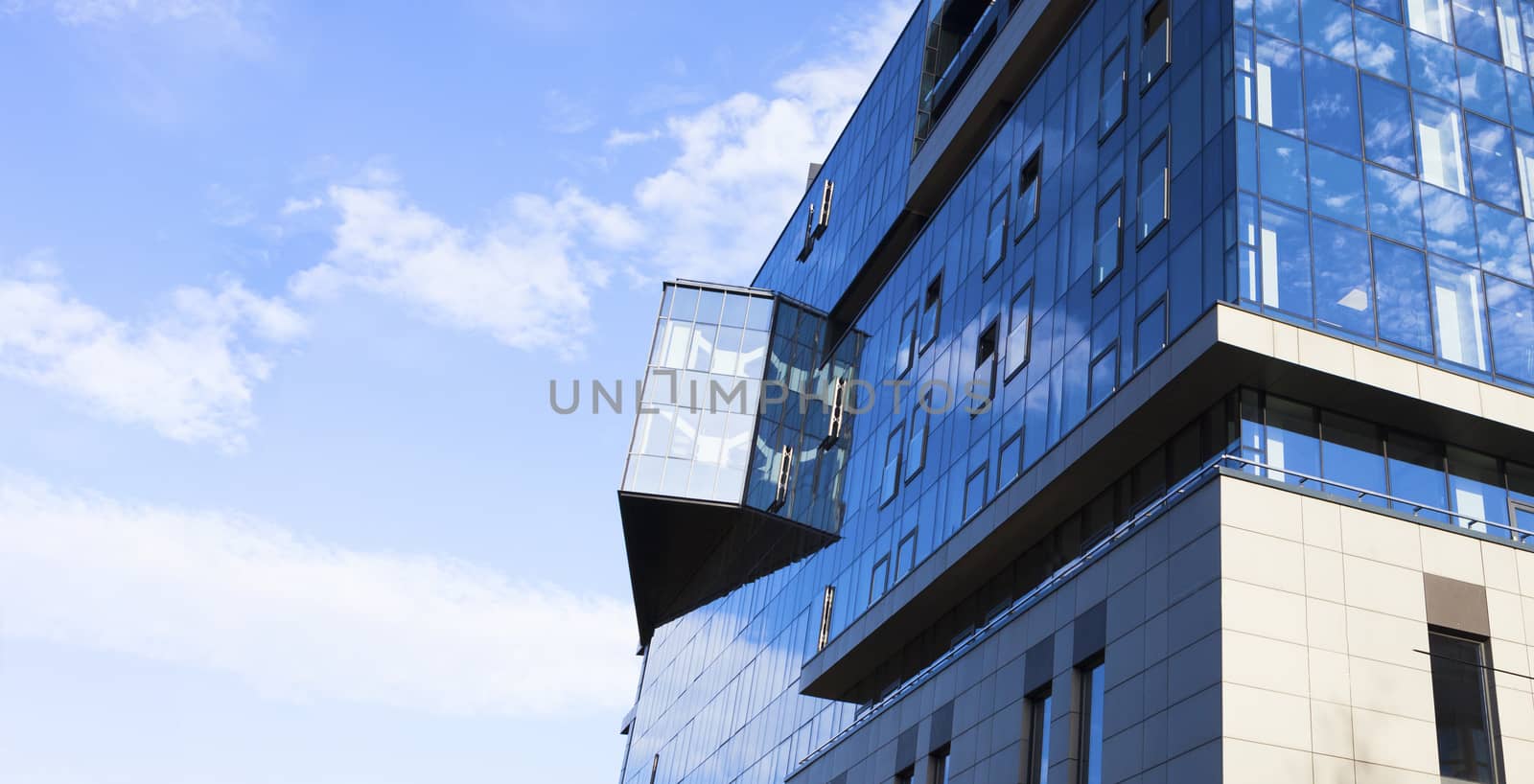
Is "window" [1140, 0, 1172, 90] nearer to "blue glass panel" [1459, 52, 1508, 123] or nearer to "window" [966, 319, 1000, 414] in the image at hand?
"blue glass panel" [1459, 52, 1508, 123]

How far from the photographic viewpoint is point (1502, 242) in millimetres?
30859

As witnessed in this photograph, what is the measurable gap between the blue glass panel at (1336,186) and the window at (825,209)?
35.9 m

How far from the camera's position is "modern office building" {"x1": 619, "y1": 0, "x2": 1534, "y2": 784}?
2469 cm

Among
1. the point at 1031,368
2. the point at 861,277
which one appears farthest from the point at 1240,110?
the point at 861,277

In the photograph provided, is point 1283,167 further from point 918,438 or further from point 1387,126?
point 918,438

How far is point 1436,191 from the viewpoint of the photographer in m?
30.7

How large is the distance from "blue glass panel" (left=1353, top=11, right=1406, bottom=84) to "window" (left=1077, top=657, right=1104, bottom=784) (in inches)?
595

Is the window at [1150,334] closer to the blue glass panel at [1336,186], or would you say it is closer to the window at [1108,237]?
the window at [1108,237]

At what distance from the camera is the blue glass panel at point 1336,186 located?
29.4 m

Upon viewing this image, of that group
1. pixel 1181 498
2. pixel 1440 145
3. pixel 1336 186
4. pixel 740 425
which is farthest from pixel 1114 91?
pixel 740 425

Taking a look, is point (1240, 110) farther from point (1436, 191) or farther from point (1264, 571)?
point (1264, 571)

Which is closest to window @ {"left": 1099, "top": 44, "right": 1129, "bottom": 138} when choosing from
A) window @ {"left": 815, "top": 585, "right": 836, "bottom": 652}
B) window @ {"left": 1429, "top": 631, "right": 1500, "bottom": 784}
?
window @ {"left": 1429, "top": 631, "right": 1500, "bottom": 784}

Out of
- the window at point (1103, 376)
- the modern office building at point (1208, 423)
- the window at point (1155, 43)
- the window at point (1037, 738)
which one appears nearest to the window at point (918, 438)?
the modern office building at point (1208, 423)

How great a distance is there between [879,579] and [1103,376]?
1470 centimetres
